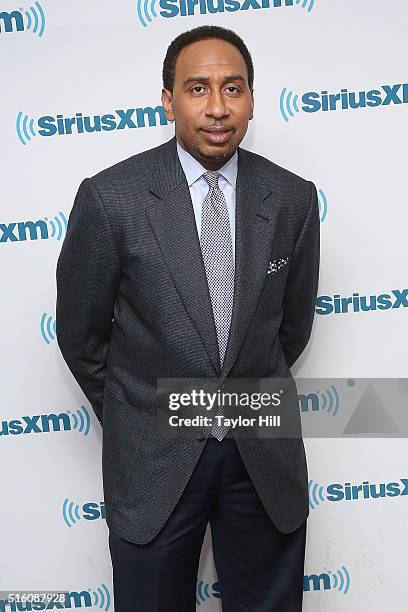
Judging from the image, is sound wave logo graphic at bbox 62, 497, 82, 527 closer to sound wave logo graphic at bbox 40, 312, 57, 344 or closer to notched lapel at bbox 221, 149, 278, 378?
sound wave logo graphic at bbox 40, 312, 57, 344

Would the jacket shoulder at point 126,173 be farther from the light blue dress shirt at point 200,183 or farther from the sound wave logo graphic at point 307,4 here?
the sound wave logo graphic at point 307,4

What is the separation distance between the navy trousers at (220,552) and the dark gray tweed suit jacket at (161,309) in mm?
33

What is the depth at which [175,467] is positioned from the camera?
1.46m

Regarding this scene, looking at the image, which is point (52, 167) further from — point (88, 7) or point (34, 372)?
point (34, 372)

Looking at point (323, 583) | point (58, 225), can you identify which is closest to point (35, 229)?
point (58, 225)

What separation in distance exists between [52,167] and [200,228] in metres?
0.55

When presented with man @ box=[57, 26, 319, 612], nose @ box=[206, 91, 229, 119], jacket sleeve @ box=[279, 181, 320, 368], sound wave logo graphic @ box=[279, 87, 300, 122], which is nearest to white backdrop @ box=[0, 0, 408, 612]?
sound wave logo graphic @ box=[279, 87, 300, 122]

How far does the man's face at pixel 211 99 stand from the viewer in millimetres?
1369

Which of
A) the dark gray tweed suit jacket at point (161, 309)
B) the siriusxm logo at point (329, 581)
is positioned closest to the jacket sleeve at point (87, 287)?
the dark gray tweed suit jacket at point (161, 309)

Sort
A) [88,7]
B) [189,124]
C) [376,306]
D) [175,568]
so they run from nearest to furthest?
[189,124] → [175,568] → [88,7] → [376,306]

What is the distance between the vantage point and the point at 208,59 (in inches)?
54.6

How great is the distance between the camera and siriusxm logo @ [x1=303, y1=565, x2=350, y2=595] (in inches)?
81.4

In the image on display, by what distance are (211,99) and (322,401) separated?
0.92m

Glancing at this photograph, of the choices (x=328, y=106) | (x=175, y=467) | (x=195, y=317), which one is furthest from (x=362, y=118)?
(x=175, y=467)
